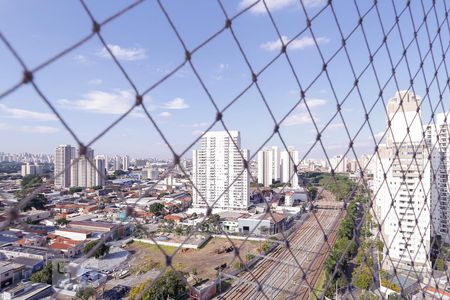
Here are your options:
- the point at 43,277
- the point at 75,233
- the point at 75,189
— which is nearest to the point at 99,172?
the point at 43,277

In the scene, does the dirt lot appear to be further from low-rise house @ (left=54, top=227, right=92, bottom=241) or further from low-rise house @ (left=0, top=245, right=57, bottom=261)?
low-rise house @ (left=0, top=245, right=57, bottom=261)

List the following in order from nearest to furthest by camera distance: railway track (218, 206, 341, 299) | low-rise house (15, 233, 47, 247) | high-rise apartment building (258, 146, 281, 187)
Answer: railway track (218, 206, 341, 299), low-rise house (15, 233, 47, 247), high-rise apartment building (258, 146, 281, 187)

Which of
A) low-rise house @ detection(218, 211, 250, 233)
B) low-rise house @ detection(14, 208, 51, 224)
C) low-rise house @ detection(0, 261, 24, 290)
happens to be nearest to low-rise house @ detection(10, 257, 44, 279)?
low-rise house @ detection(0, 261, 24, 290)

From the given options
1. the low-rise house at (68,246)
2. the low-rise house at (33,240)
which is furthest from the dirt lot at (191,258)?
the low-rise house at (33,240)

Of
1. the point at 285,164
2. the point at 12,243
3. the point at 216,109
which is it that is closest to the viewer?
the point at 216,109

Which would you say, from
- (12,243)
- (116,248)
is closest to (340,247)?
(116,248)

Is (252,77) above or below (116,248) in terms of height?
above

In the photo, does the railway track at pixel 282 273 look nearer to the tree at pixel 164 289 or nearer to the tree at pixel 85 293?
the tree at pixel 164 289

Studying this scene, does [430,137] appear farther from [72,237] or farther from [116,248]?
[72,237]
